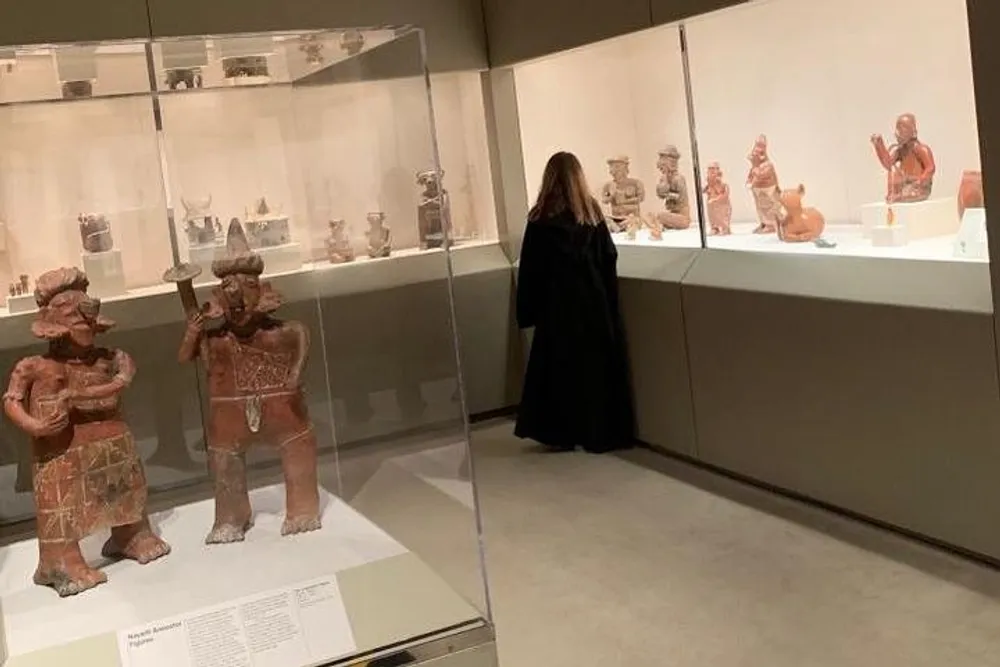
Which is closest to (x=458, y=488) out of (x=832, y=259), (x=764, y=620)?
(x=764, y=620)

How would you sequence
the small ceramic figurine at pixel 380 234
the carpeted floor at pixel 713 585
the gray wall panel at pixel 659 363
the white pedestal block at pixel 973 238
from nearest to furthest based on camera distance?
the small ceramic figurine at pixel 380 234, the carpeted floor at pixel 713 585, the white pedestal block at pixel 973 238, the gray wall panel at pixel 659 363

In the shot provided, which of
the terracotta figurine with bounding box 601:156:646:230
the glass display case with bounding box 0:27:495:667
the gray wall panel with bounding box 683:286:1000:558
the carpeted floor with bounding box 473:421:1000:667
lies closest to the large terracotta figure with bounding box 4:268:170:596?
the glass display case with bounding box 0:27:495:667

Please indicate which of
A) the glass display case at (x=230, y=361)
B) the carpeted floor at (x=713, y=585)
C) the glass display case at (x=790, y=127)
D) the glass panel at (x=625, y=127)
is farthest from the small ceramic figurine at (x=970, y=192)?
the glass display case at (x=230, y=361)

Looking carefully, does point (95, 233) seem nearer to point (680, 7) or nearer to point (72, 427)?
point (72, 427)

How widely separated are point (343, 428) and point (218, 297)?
457 mm

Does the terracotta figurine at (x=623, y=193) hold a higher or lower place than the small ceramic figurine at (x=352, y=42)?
lower

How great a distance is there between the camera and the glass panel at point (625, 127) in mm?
5539

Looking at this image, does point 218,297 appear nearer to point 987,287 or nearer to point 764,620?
point 764,620

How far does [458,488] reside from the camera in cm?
249

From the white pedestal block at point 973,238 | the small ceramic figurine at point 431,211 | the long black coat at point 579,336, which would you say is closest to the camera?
the small ceramic figurine at point 431,211

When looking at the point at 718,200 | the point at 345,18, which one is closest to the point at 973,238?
the point at 718,200

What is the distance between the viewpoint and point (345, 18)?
19.9ft

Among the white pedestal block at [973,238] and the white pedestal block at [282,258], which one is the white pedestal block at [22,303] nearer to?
the white pedestal block at [282,258]

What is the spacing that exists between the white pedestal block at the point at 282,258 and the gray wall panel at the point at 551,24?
2833mm
